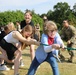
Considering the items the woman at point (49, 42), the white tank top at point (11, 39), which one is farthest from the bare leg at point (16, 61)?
the woman at point (49, 42)

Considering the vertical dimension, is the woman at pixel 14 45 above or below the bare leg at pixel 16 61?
above

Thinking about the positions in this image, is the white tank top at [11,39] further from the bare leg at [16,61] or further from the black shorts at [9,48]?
the bare leg at [16,61]

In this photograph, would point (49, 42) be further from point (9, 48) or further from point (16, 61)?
point (9, 48)

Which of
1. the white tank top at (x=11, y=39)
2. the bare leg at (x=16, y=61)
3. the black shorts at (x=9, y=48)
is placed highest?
the white tank top at (x=11, y=39)

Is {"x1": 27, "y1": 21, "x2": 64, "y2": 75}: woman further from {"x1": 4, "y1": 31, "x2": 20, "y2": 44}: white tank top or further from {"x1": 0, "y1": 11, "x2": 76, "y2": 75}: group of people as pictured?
{"x1": 4, "y1": 31, "x2": 20, "y2": 44}: white tank top

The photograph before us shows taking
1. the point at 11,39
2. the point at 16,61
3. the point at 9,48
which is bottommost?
the point at 16,61

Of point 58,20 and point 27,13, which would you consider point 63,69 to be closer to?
point 27,13

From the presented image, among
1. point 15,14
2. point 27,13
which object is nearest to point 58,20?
point 15,14

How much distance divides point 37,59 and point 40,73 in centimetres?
153

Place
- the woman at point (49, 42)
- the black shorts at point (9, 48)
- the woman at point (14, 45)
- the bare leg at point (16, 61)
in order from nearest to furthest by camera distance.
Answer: the woman at point (49, 42) < the woman at point (14, 45) < the bare leg at point (16, 61) < the black shorts at point (9, 48)

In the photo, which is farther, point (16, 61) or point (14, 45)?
point (14, 45)

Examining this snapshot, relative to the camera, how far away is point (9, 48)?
246 inches

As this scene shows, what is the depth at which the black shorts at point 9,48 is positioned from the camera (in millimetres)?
6211

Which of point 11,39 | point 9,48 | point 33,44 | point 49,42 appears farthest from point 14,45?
point 49,42
